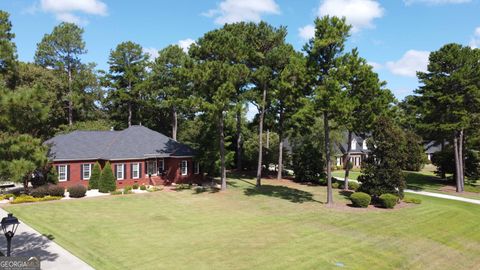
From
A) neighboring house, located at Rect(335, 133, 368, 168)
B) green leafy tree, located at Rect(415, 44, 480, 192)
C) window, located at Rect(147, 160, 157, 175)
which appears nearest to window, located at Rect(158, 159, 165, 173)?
window, located at Rect(147, 160, 157, 175)

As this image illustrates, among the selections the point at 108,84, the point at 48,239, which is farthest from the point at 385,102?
the point at 108,84

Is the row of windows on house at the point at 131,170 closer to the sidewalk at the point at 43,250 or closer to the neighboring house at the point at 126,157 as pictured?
the neighboring house at the point at 126,157

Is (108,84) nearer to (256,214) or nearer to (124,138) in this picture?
(124,138)

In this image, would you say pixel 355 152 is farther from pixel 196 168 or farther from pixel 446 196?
pixel 196 168

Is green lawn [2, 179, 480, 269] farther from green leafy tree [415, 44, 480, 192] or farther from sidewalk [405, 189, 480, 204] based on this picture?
green leafy tree [415, 44, 480, 192]

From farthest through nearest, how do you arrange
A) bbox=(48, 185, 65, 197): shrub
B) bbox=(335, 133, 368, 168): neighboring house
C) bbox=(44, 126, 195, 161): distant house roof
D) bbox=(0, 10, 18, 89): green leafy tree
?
bbox=(335, 133, 368, 168): neighboring house
bbox=(44, 126, 195, 161): distant house roof
bbox=(48, 185, 65, 197): shrub
bbox=(0, 10, 18, 89): green leafy tree
